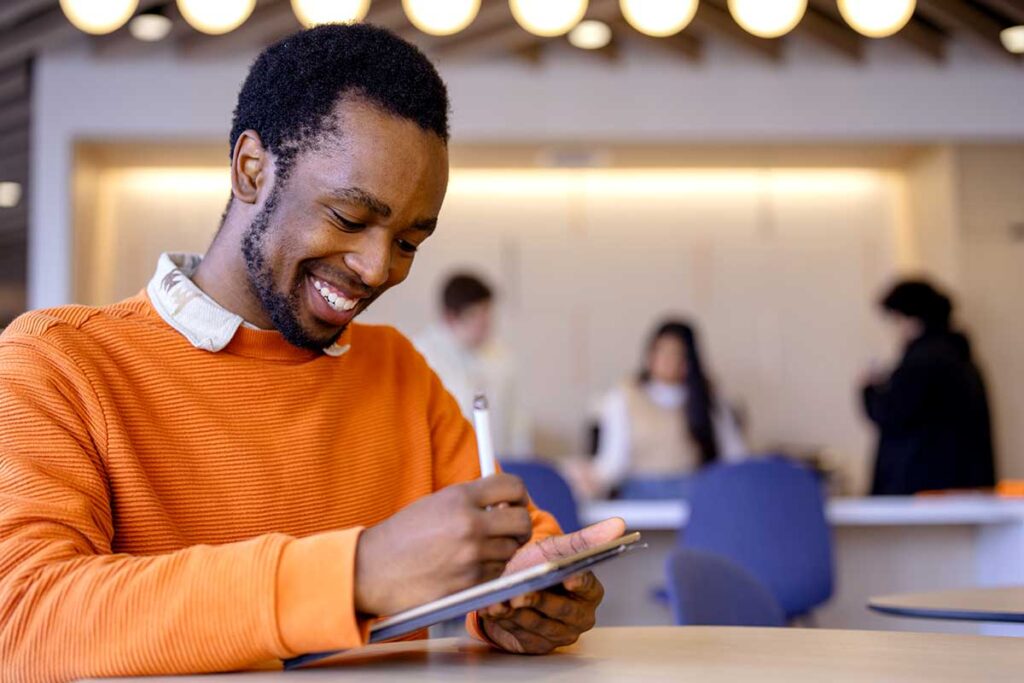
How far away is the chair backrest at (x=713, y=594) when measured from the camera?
1567 millimetres

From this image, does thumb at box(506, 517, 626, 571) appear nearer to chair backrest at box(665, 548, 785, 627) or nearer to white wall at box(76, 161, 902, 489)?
chair backrest at box(665, 548, 785, 627)

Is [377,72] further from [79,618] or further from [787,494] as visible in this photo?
[787,494]

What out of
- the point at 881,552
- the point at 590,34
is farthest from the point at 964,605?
the point at 590,34

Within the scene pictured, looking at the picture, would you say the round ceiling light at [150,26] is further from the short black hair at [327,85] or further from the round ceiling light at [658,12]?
the short black hair at [327,85]

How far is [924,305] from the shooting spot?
4.32m

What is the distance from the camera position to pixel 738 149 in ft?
20.1

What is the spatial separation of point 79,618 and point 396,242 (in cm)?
47

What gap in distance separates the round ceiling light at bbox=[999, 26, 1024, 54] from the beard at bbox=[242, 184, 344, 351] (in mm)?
4860

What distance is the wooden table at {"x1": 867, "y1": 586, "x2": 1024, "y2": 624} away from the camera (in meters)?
1.37

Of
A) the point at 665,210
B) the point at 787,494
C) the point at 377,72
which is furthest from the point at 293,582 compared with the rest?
the point at 665,210

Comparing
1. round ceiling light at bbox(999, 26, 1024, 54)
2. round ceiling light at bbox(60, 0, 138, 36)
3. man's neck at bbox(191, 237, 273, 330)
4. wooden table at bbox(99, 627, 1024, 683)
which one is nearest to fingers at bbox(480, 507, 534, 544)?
wooden table at bbox(99, 627, 1024, 683)

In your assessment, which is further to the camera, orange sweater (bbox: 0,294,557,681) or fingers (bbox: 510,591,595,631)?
fingers (bbox: 510,591,595,631)

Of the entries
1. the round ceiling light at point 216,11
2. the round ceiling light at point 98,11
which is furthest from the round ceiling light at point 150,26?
the round ceiling light at point 216,11

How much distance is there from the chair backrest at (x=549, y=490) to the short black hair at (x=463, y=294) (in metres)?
1.00
